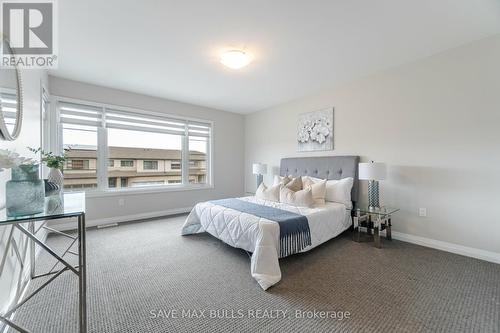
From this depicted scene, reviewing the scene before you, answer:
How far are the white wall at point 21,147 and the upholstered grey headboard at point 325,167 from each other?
12.6ft

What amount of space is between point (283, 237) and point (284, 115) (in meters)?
3.21

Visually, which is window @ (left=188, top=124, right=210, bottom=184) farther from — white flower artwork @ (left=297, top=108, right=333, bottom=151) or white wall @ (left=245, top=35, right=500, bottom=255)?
white wall @ (left=245, top=35, right=500, bottom=255)

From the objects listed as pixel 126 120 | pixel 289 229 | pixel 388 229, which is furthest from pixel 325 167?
pixel 126 120

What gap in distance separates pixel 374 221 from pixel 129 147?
→ 14.6 feet

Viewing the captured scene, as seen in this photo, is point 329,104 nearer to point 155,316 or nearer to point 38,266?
point 155,316

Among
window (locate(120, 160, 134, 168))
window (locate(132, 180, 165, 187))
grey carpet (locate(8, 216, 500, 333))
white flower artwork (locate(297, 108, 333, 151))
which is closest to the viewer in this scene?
grey carpet (locate(8, 216, 500, 333))

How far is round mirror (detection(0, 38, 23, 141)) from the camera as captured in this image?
4.49ft

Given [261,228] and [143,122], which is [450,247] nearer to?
[261,228]

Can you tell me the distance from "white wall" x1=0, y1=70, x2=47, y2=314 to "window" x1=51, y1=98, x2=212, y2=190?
3.59 feet

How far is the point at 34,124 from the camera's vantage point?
234 cm

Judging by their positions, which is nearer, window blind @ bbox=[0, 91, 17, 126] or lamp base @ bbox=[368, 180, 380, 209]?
window blind @ bbox=[0, 91, 17, 126]

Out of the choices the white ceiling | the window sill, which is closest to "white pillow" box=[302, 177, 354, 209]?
the white ceiling

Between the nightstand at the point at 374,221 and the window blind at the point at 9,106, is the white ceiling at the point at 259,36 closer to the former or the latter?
the window blind at the point at 9,106

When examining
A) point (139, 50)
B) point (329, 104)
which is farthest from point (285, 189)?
point (139, 50)
